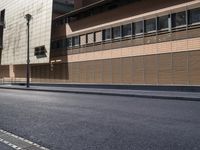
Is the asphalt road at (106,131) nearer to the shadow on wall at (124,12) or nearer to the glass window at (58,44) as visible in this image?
the shadow on wall at (124,12)

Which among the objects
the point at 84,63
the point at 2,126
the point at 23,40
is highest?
the point at 23,40

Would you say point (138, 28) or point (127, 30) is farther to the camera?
point (127, 30)

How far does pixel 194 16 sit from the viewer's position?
30.4m

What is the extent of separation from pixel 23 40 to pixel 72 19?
1416cm

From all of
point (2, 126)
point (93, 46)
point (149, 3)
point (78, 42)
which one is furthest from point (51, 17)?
point (2, 126)

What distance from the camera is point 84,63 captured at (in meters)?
45.0

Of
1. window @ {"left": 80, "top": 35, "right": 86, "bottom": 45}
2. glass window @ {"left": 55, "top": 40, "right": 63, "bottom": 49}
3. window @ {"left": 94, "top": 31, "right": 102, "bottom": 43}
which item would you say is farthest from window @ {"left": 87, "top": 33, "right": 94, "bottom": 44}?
glass window @ {"left": 55, "top": 40, "right": 63, "bottom": 49}

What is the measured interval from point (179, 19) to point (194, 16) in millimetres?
1625

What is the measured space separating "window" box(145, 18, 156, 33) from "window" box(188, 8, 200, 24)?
173 inches

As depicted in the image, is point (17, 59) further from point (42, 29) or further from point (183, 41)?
point (183, 41)

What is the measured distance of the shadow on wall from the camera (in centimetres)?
3375

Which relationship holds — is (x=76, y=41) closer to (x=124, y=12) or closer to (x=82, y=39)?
(x=82, y=39)

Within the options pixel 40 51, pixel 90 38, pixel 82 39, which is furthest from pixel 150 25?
pixel 40 51

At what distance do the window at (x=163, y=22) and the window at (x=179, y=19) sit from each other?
680 mm
